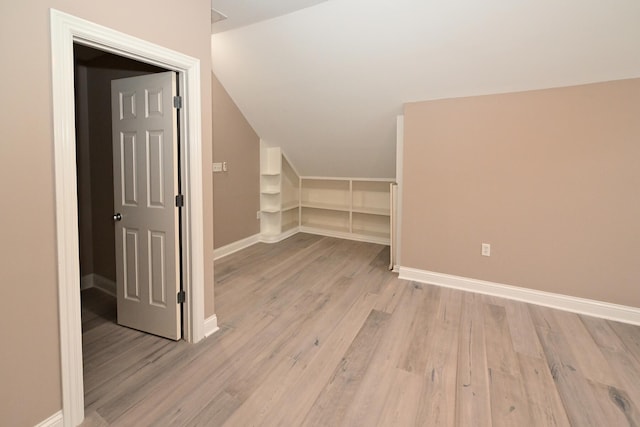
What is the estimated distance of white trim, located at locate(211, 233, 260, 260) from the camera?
4328 mm

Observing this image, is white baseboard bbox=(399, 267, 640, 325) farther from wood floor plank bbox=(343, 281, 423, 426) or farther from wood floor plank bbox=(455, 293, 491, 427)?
wood floor plank bbox=(343, 281, 423, 426)

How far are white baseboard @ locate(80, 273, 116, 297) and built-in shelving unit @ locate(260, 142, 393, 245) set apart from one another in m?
2.33

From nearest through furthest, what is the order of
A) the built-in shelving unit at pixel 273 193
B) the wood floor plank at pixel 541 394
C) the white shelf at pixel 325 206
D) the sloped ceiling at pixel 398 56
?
the wood floor plank at pixel 541 394
the sloped ceiling at pixel 398 56
the built-in shelving unit at pixel 273 193
the white shelf at pixel 325 206

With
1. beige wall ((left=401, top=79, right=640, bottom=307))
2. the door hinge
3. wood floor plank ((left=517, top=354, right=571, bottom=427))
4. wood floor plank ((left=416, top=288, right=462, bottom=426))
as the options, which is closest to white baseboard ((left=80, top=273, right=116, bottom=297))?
the door hinge

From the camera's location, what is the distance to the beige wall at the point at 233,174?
4219 millimetres

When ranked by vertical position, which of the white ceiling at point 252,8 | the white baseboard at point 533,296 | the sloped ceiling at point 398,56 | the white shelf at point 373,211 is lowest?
the white baseboard at point 533,296

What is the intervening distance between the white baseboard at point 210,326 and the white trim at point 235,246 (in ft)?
6.15

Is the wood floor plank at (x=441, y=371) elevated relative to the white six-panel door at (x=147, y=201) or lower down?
lower down

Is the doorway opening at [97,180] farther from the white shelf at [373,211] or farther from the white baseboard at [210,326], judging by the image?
the white shelf at [373,211]

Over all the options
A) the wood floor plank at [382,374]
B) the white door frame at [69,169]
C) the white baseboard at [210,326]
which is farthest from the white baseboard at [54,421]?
the wood floor plank at [382,374]

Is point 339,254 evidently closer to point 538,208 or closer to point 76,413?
point 538,208

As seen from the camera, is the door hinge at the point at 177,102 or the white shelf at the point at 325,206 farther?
the white shelf at the point at 325,206

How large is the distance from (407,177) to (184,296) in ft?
8.40

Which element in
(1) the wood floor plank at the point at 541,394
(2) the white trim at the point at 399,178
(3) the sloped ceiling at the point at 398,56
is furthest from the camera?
(2) the white trim at the point at 399,178
